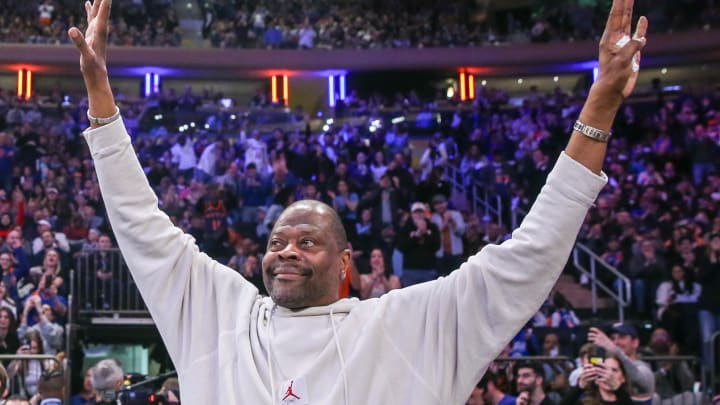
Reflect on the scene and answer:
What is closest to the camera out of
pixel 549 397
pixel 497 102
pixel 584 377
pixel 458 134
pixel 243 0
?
pixel 584 377

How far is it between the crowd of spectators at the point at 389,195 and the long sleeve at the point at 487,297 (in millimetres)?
3666

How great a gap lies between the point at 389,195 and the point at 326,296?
34.9 feet

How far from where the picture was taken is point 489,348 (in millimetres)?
2473

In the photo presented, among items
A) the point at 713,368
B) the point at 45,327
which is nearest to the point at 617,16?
the point at 713,368

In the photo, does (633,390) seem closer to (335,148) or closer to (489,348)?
(489,348)

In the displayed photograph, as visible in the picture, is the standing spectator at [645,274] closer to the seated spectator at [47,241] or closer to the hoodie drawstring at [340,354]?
the seated spectator at [47,241]

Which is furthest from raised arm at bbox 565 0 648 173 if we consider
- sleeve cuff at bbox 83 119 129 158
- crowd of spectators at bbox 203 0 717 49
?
crowd of spectators at bbox 203 0 717 49

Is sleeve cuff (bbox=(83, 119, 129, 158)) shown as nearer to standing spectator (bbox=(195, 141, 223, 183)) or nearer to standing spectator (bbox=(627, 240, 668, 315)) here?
standing spectator (bbox=(627, 240, 668, 315))

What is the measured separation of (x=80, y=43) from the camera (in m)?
2.59

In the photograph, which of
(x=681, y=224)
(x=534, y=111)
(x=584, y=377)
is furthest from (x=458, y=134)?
(x=584, y=377)

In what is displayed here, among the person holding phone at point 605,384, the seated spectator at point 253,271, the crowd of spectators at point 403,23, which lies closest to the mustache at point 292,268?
the person holding phone at point 605,384

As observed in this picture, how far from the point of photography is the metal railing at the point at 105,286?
10.7 meters

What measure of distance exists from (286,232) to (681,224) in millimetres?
10014

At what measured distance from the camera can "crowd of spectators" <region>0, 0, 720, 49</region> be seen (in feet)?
72.8
